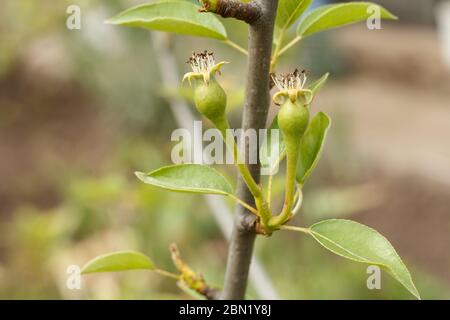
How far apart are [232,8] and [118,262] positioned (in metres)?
0.24

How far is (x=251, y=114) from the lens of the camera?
1.42 ft

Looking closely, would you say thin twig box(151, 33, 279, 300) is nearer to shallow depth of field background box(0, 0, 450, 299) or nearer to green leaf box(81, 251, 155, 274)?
shallow depth of field background box(0, 0, 450, 299)

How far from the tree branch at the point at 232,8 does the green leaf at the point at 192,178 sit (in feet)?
0.38

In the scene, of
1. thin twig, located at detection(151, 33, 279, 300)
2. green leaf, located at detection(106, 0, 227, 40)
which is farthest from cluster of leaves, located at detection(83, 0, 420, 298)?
thin twig, located at detection(151, 33, 279, 300)

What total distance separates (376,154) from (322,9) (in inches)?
129

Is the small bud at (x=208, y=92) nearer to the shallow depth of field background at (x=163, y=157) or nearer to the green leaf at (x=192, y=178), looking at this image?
the green leaf at (x=192, y=178)

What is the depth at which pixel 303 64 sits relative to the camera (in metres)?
3.83

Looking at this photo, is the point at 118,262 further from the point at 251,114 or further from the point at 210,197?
the point at 210,197

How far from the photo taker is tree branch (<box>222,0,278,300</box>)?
1.38ft

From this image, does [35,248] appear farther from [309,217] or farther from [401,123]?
[401,123]

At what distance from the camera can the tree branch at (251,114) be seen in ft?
1.38

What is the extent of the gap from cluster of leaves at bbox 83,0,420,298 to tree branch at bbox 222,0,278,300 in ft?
0.07

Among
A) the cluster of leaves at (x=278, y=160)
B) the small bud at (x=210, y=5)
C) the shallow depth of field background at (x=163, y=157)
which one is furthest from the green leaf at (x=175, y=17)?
the shallow depth of field background at (x=163, y=157)
